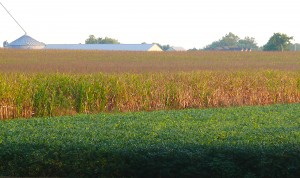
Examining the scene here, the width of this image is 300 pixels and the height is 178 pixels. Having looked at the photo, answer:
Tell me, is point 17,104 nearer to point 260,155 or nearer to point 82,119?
point 82,119

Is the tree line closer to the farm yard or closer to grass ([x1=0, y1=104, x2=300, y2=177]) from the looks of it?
the farm yard

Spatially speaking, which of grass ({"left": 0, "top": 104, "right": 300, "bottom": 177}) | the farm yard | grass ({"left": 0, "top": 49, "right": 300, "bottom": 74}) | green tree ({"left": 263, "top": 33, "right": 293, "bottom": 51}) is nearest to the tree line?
green tree ({"left": 263, "top": 33, "right": 293, "bottom": 51})

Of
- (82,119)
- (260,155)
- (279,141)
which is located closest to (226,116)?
(82,119)

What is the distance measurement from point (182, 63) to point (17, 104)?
24151mm

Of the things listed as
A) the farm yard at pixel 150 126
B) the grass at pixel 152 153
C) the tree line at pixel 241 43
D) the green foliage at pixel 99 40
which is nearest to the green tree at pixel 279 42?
the tree line at pixel 241 43

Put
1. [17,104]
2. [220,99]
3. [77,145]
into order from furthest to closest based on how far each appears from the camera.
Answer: [220,99], [17,104], [77,145]

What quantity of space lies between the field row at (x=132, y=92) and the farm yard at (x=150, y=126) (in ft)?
0.13

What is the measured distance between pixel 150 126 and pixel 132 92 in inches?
358

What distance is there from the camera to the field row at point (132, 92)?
21547 mm

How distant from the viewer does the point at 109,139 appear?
41.8ft

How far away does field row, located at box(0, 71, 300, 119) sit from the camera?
21547 millimetres

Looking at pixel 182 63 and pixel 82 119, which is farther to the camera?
pixel 182 63

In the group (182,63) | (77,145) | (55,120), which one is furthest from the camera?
(182,63)

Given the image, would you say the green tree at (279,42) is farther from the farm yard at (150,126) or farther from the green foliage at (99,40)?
the farm yard at (150,126)
